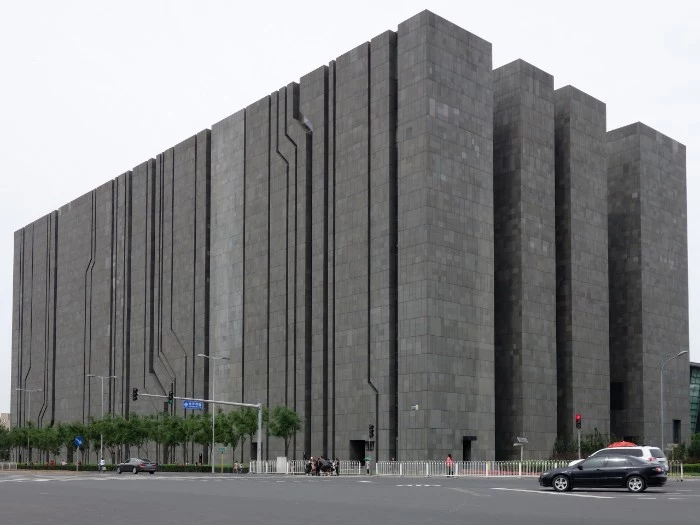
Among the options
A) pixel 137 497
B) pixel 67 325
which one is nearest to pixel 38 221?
pixel 67 325

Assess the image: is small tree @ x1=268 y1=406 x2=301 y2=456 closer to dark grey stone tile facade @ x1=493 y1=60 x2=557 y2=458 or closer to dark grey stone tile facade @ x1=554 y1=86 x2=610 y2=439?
dark grey stone tile facade @ x1=493 y1=60 x2=557 y2=458

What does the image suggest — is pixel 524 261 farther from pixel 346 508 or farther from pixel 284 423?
pixel 346 508

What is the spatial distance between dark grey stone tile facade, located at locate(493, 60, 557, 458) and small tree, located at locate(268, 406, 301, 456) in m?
18.7

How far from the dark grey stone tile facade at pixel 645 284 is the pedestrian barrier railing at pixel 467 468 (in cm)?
3489

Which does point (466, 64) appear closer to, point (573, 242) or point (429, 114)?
point (429, 114)

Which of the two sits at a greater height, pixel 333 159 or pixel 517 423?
pixel 333 159

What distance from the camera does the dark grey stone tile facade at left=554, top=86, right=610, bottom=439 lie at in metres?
92.6

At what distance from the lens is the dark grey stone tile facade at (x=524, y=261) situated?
87375 mm

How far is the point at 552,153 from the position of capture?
92188mm

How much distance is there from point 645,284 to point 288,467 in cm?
4586

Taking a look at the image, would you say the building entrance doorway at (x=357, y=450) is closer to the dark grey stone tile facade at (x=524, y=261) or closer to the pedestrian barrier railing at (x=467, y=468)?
the pedestrian barrier railing at (x=467, y=468)

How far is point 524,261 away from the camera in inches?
3479

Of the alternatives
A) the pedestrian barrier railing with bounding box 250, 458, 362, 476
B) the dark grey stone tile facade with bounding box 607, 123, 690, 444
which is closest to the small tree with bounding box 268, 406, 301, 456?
the pedestrian barrier railing with bounding box 250, 458, 362, 476

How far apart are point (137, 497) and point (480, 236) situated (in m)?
56.1
